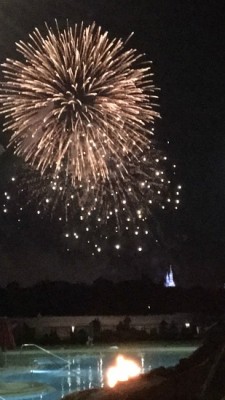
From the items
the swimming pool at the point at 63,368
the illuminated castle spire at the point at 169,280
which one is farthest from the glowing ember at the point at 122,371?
the illuminated castle spire at the point at 169,280

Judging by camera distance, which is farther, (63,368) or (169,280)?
(169,280)

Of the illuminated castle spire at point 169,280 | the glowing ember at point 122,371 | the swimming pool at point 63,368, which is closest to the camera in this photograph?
the swimming pool at point 63,368

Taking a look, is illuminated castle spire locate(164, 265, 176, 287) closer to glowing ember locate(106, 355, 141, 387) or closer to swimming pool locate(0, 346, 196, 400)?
swimming pool locate(0, 346, 196, 400)

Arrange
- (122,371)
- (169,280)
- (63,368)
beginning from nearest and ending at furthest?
(122,371) < (63,368) < (169,280)

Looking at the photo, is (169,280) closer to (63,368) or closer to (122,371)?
(63,368)

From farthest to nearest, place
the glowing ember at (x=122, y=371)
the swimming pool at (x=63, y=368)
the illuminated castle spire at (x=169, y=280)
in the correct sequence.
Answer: the illuminated castle spire at (x=169, y=280), the glowing ember at (x=122, y=371), the swimming pool at (x=63, y=368)

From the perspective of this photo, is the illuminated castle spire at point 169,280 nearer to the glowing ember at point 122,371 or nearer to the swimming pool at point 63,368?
the swimming pool at point 63,368

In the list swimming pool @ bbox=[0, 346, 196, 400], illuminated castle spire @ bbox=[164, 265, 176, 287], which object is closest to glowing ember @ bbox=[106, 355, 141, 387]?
swimming pool @ bbox=[0, 346, 196, 400]

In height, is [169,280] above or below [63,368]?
above

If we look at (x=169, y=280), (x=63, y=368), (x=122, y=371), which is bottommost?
(x=122, y=371)

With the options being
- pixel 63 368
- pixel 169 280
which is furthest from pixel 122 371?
pixel 169 280
